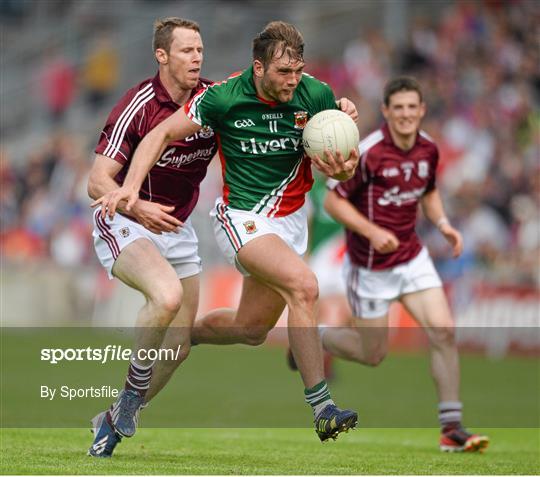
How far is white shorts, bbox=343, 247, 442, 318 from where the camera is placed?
1130 centimetres

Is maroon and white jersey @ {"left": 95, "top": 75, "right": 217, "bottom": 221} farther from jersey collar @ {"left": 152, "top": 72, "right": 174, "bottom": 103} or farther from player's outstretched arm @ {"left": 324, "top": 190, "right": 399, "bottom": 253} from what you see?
player's outstretched arm @ {"left": 324, "top": 190, "right": 399, "bottom": 253}

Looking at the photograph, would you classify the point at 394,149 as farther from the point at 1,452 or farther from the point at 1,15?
the point at 1,15

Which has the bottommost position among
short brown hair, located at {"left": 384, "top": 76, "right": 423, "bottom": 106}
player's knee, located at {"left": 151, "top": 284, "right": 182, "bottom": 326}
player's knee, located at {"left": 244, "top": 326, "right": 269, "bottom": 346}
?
player's knee, located at {"left": 151, "top": 284, "right": 182, "bottom": 326}

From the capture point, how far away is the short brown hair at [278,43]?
878cm

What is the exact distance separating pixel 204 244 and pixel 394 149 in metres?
13.6

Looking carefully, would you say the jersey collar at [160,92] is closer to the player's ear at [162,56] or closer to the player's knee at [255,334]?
the player's ear at [162,56]

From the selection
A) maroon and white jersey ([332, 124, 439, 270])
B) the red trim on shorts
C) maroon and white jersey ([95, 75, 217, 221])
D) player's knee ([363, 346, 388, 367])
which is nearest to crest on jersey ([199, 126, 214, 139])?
maroon and white jersey ([95, 75, 217, 221])

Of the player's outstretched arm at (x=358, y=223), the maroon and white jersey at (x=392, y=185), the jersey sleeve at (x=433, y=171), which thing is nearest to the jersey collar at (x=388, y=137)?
the maroon and white jersey at (x=392, y=185)

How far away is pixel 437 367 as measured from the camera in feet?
35.7

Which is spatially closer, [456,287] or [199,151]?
[199,151]

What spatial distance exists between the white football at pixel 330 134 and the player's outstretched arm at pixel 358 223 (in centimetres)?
178

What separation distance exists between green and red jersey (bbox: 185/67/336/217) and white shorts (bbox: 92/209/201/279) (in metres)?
0.54

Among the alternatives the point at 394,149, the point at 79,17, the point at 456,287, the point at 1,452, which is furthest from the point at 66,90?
the point at 1,452

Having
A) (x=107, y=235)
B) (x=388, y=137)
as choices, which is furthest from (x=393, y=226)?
(x=107, y=235)
